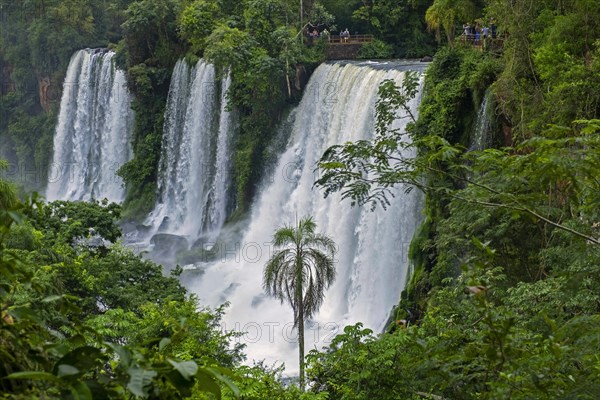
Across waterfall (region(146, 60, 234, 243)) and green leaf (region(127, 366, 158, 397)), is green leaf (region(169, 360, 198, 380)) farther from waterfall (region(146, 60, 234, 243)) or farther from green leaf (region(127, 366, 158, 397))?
waterfall (region(146, 60, 234, 243))

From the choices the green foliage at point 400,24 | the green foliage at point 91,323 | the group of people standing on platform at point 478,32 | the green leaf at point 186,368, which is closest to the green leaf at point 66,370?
the green foliage at point 91,323

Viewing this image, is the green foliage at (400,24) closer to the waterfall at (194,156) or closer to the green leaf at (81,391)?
the waterfall at (194,156)

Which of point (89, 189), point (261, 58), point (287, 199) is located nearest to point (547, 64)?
point (287, 199)

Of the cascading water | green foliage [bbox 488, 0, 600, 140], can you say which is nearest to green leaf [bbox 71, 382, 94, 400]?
green foliage [bbox 488, 0, 600, 140]

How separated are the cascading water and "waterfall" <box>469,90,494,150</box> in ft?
8.63

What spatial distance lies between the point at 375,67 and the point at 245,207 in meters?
7.19

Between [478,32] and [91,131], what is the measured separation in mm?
20515

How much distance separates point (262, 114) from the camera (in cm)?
2623

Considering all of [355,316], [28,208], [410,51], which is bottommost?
[355,316]

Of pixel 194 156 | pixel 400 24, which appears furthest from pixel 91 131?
pixel 400 24

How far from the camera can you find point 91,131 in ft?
115

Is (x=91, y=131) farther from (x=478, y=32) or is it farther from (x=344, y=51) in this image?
(x=478, y=32)

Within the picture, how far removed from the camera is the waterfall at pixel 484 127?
1488cm

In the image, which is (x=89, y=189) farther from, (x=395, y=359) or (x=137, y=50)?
(x=395, y=359)
